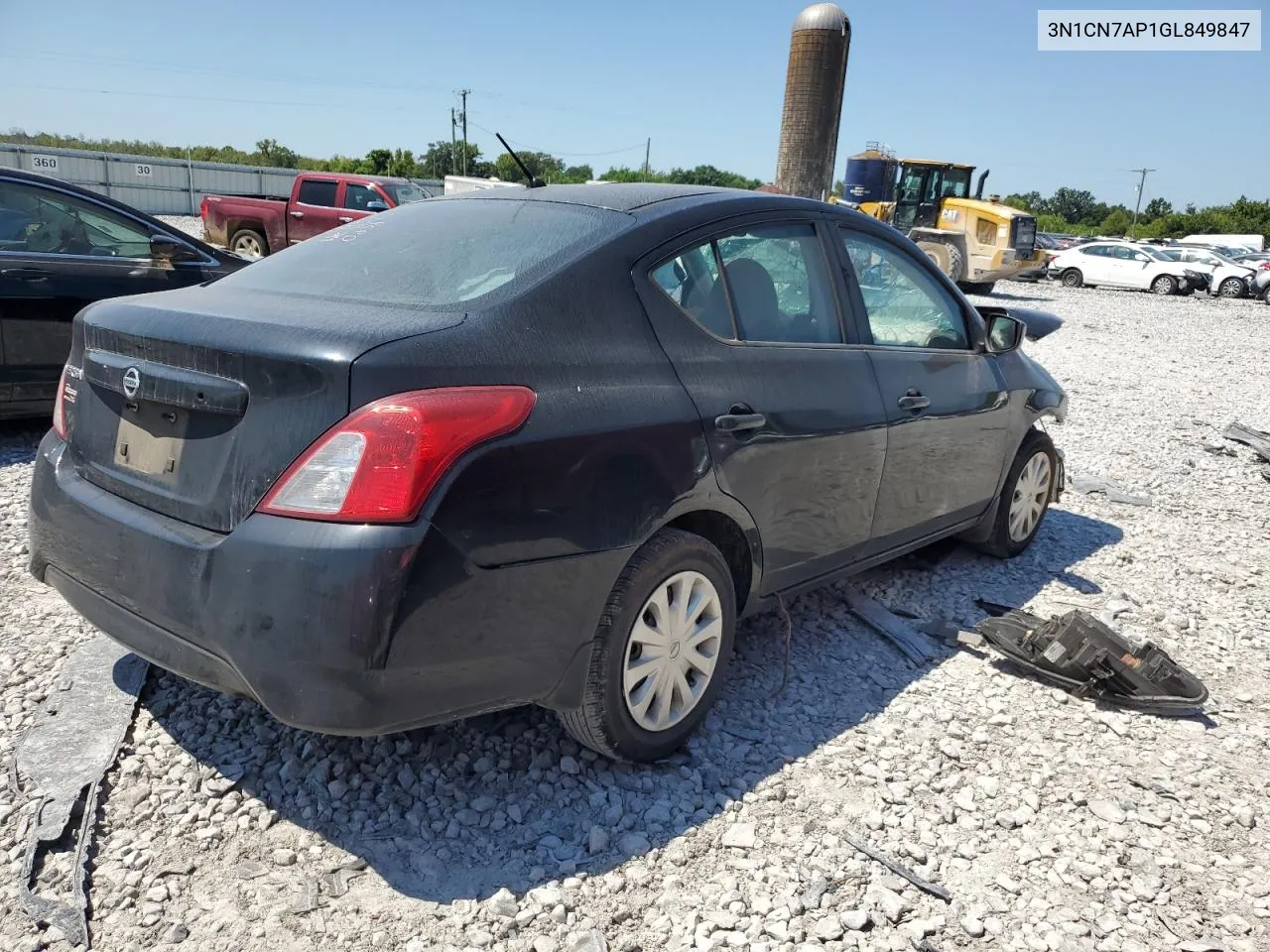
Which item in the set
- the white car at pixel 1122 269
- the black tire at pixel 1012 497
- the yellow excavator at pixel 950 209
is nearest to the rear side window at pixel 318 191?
the yellow excavator at pixel 950 209

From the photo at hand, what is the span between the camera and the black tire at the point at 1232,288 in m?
31.3

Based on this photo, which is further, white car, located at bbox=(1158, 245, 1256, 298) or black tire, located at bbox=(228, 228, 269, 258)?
white car, located at bbox=(1158, 245, 1256, 298)

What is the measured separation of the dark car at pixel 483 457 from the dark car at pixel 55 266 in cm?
329

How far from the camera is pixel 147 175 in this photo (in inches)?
1375

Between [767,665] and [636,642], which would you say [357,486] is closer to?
[636,642]

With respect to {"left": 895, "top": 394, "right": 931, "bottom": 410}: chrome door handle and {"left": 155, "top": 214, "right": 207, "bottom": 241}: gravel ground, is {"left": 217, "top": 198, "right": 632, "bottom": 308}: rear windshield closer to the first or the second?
{"left": 895, "top": 394, "right": 931, "bottom": 410}: chrome door handle

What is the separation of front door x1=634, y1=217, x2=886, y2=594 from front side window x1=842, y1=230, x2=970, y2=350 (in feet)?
0.68

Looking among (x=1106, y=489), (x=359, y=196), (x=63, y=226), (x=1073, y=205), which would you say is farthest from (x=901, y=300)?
(x=1073, y=205)

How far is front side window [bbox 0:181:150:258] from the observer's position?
226 inches

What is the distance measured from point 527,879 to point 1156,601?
3.73 metres

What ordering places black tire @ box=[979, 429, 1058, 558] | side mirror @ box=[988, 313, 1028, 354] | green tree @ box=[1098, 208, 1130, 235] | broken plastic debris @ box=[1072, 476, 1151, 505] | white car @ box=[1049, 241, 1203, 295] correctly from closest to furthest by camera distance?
1. side mirror @ box=[988, 313, 1028, 354]
2. black tire @ box=[979, 429, 1058, 558]
3. broken plastic debris @ box=[1072, 476, 1151, 505]
4. white car @ box=[1049, 241, 1203, 295]
5. green tree @ box=[1098, 208, 1130, 235]

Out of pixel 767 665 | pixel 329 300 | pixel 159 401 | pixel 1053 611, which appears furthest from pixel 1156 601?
pixel 159 401

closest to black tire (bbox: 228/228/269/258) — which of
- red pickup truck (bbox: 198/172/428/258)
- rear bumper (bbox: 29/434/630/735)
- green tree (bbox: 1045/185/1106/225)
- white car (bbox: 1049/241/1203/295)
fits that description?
red pickup truck (bbox: 198/172/428/258)

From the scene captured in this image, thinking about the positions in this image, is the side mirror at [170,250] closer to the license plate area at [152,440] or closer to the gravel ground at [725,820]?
the gravel ground at [725,820]
